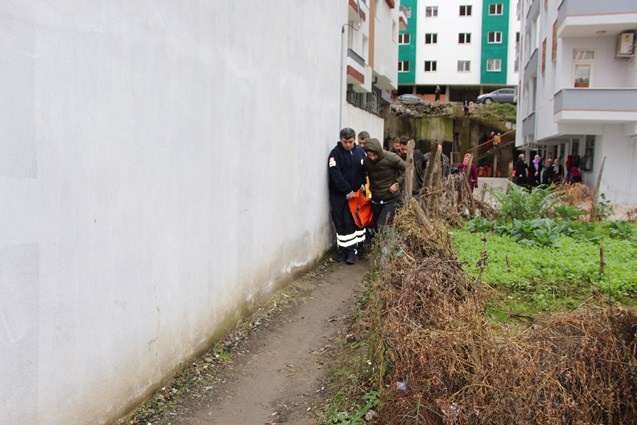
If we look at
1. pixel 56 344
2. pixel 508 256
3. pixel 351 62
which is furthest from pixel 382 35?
pixel 56 344

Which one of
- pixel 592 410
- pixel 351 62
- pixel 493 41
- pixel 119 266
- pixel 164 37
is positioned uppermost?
pixel 493 41

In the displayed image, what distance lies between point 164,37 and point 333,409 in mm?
2924

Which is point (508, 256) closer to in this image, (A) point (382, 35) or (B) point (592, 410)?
(B) point (592, 410)

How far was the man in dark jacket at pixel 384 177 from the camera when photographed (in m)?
8.88

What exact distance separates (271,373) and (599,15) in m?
18.9

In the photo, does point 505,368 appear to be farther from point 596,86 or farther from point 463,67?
point 463,67

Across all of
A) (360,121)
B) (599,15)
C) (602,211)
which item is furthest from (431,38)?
(602,211)

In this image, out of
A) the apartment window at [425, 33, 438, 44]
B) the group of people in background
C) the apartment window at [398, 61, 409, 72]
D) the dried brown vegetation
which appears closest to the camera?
the dried brown vegetation

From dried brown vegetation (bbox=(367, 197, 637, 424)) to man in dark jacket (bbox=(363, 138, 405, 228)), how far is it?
16.9 feet

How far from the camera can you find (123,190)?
3.64m

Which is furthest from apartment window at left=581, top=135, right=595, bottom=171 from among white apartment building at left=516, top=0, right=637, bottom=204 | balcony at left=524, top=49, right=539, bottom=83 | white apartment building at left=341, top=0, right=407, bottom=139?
white apartment building at left=341, top=0, right=407, bottom=139

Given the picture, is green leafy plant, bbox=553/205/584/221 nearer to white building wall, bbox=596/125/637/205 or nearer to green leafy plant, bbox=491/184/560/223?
green leafy plant, bbox=491/184/560/223

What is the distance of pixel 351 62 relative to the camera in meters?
20.4

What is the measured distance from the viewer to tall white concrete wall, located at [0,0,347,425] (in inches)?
112
